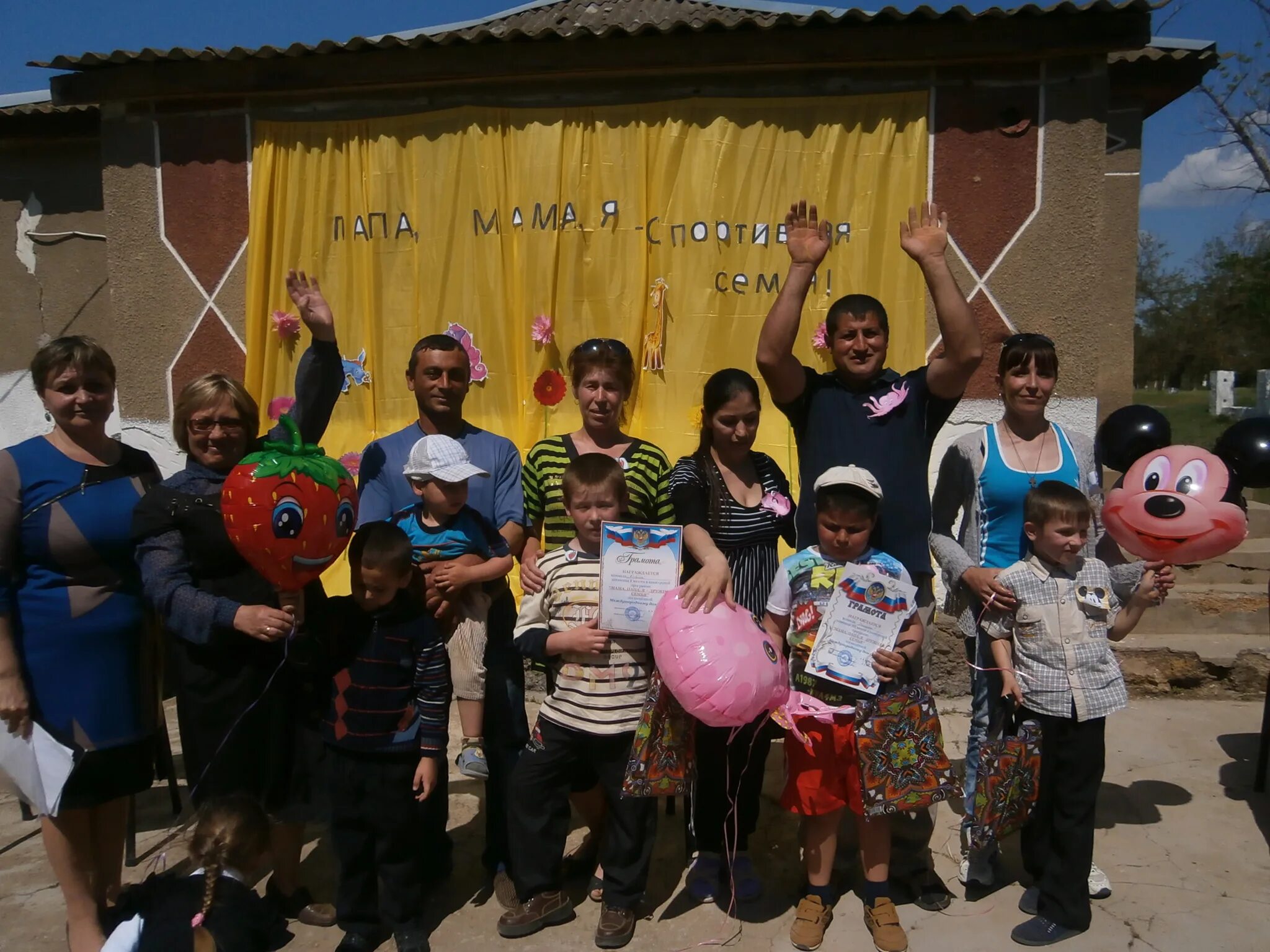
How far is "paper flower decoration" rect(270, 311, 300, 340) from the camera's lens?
17.8 ft

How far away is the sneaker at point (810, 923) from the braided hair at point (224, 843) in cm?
162

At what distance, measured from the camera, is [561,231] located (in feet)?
17.1

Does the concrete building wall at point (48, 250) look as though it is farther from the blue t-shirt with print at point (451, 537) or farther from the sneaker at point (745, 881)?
the sneaker at point (745, 881)

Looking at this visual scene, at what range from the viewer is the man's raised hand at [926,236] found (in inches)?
103

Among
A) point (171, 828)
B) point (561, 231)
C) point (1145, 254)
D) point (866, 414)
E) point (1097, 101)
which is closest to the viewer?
point (866, 414)

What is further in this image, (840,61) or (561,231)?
(561,231)

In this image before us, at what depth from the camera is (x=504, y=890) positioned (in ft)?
9.43

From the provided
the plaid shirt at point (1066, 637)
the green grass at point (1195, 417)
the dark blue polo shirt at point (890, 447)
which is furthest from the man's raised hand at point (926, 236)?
the green grass at point (1195, 417)

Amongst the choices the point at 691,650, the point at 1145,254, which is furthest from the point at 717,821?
the point at 1145,254

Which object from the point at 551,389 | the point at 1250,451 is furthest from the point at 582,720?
the point at 551,389

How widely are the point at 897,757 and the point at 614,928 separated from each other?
1.04 metres

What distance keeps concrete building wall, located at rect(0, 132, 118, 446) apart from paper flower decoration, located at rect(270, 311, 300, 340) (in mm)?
1853

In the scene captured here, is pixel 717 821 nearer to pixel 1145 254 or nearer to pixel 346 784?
pixel 346 784

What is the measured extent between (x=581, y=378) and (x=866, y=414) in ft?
3.13
